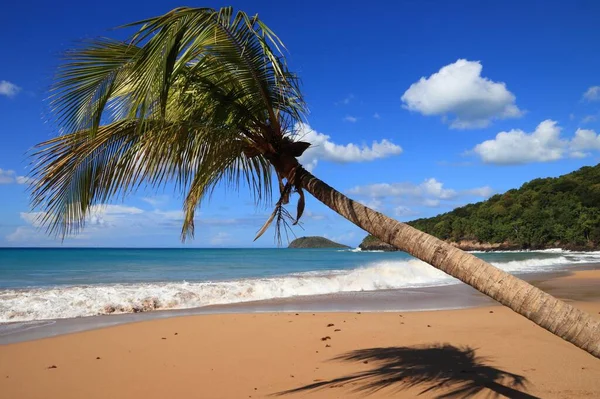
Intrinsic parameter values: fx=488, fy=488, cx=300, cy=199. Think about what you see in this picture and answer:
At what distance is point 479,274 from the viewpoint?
124 inches

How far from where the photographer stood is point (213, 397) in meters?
5.03

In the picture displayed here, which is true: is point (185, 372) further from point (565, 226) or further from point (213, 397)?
point (565, 226)

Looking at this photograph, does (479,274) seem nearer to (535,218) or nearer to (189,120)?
(189,120)

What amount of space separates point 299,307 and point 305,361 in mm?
5906

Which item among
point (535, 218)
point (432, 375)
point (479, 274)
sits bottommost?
point (432, 375)

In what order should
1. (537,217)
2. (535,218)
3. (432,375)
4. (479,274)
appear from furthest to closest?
(535,218)
(537,217)
(432,375)
(479,274)

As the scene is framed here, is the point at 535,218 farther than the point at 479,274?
Yes

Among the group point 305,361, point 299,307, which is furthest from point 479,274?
point 299,307

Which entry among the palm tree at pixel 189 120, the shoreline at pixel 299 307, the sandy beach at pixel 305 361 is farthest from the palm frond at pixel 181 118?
the shoreline at pixel 299 307

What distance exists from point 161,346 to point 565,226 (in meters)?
80.0

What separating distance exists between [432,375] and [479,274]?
269 cm

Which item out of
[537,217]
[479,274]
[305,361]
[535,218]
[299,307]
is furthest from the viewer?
[535,218]

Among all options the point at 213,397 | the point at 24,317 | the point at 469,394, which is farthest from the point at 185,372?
the point at 24,317

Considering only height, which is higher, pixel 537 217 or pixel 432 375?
pixel 537 217
